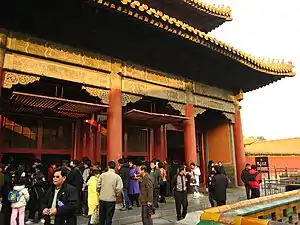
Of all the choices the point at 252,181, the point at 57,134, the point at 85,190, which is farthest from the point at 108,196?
the point at 252,181

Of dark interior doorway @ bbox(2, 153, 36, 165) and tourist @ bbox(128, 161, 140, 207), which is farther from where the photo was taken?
dark interior doorway @ bbox(2, 153, 36, 165)

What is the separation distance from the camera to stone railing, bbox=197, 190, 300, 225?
235 cm

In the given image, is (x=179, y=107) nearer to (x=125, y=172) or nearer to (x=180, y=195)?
(x=125, y=172)

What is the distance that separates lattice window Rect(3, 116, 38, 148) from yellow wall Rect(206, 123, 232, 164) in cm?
768

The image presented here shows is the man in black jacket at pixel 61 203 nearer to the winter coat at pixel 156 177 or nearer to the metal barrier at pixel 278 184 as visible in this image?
the winter coat at pixel 156 177

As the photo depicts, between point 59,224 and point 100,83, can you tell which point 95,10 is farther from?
point 59,224

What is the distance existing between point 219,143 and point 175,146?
2266 millimetres

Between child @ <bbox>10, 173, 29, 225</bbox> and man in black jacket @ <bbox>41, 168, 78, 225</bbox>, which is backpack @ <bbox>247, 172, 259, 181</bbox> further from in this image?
man in black jacket @ <bbox>41, 168, 78, 225</bbox>

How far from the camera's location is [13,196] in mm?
5270

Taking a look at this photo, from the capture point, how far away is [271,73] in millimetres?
10234

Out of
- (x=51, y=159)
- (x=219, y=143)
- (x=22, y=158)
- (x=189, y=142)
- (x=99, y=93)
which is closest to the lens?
(x=99, y=93)

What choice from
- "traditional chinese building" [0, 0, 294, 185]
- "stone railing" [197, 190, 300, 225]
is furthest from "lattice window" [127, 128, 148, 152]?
"stone railing" [197, 190, 300, 225]

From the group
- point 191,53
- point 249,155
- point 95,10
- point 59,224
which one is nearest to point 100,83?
point 95,10

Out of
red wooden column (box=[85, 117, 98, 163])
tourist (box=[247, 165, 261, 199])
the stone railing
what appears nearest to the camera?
the stone railing
